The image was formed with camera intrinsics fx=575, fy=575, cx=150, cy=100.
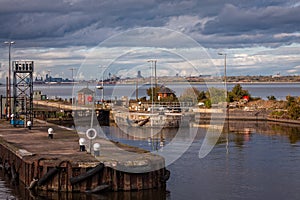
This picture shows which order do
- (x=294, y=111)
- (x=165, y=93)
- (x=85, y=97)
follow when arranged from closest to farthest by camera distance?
1. (x=294, y=111)
2. (x=85, y=97)
3. (x=165, y=93)

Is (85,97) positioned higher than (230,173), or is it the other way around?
(85,97)

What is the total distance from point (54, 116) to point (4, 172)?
3729 centimetres

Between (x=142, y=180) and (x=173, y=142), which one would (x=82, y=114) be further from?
(x=142, y=180)

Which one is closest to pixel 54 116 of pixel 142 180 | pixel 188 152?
pixel 188 152

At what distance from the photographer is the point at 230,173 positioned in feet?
98.0

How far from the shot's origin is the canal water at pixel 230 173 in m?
24.6

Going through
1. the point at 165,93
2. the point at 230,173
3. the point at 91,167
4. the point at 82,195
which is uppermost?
the point at 165,93

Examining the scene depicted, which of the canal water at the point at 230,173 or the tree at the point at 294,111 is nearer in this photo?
the canal water at the point at 230,173

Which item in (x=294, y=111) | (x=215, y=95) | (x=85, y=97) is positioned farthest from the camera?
(x=215, y=95)

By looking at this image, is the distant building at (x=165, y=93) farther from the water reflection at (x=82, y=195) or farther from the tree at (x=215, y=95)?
the water reflection at (x=82, y=195)

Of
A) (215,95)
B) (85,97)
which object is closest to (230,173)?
(85,97)

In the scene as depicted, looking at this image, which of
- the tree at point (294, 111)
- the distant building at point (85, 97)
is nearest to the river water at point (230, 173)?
the tree at point (294, 111)

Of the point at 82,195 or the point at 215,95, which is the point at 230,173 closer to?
the point at 82,195

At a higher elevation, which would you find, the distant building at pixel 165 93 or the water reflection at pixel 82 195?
the distant building at pixel 165 93
